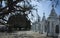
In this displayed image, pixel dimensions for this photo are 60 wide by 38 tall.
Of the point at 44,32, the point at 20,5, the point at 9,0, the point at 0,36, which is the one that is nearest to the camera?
the point at 9,0

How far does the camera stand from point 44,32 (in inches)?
116

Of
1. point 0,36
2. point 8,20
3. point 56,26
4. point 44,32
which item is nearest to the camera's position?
point 8,20

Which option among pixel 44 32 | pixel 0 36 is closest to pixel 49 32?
pixel 44 32

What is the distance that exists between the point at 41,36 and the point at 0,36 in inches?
33.1

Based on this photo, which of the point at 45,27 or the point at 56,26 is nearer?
the point at 56,26

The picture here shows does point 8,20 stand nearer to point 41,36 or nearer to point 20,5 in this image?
point 20,5

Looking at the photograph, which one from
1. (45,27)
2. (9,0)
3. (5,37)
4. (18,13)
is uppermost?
(9,0)

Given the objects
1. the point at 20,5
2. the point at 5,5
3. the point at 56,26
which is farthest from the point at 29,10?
the point at 56,26

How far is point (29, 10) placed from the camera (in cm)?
154

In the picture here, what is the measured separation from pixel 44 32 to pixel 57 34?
0.27 metres

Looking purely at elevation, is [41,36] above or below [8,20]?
below

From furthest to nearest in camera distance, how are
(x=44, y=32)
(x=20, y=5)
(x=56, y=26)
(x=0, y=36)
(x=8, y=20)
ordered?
(x=0, y=36) < (x=44, y=32) < (x=56, y=26) < (x=8, y=20) < (x=20, y=5)

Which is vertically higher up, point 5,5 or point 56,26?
point 5,5

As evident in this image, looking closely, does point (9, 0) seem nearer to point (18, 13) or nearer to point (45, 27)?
point (18, 13)
